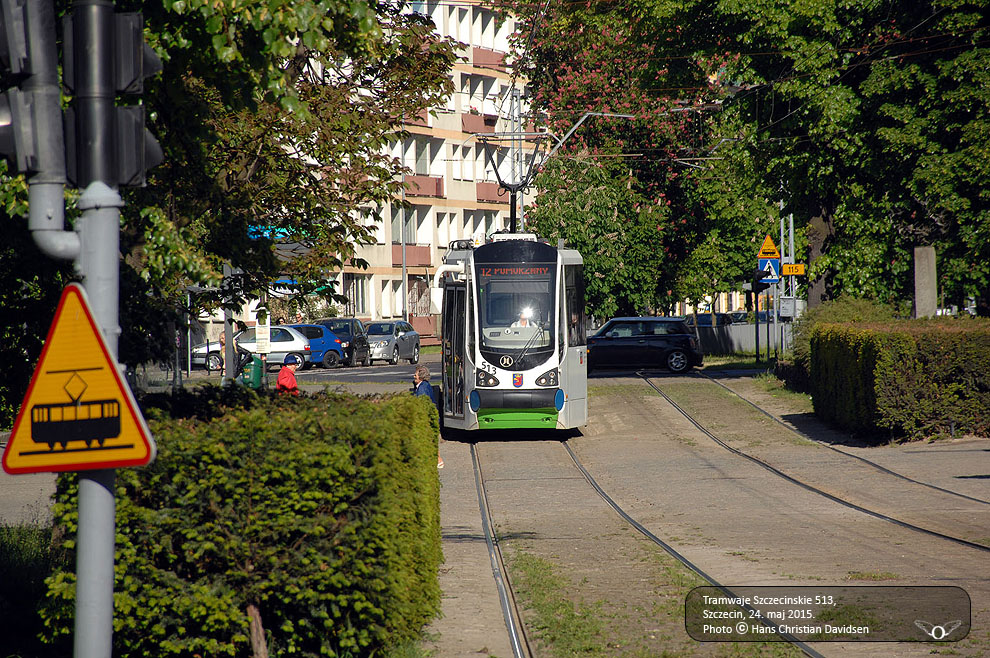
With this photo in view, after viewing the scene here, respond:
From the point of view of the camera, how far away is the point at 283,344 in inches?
1720

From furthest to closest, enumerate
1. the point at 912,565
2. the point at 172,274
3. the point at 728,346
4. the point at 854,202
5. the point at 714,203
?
the point at 728,346 < the point at 714,203 < the point at 854,202 < the point at 912,565 < the point at 172,274

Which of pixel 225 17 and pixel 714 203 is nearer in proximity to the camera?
pixel 225 17

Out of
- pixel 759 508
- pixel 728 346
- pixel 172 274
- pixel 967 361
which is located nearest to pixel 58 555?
pixel 172 274

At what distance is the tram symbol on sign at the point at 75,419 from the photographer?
4328 millimetres

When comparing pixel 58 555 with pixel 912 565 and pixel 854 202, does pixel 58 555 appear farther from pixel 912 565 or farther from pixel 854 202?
pixel 854 202

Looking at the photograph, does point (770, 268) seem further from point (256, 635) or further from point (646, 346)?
point (256, 635)

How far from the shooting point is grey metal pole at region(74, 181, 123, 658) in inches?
168

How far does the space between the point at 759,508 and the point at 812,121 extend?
14.3m

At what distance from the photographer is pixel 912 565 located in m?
9.43

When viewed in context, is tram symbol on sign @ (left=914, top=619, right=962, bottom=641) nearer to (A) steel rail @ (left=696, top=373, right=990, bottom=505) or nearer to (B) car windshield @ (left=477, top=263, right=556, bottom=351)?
(A) steel rail @ (left=696, top=373, right=990, bottom=505)

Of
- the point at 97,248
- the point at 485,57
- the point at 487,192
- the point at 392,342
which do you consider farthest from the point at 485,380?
the point at 487,192

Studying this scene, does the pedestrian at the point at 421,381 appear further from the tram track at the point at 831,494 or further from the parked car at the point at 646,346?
the parked car at the point at 646,346

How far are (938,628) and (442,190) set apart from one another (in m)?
61.3

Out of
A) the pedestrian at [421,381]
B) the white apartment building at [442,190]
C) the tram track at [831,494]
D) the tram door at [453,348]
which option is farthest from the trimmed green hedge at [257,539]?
the white apartment building at [442,190]
